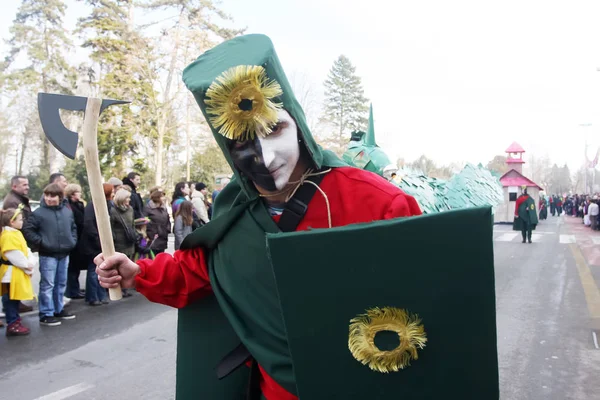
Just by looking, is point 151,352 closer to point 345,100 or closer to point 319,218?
point 319,218

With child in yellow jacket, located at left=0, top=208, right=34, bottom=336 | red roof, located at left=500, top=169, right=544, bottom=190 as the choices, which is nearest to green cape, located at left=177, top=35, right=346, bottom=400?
child in yellow jacket, located at left=0, top=208, right=34, bottom=336

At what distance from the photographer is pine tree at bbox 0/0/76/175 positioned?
3050 cm

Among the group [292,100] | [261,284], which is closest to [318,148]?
[292,100]

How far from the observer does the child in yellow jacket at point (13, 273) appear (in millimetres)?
5711

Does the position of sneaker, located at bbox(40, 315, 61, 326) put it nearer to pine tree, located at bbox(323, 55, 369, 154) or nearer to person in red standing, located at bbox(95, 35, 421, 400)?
person in red standing, located at bbox(95, 35, 421, 400)

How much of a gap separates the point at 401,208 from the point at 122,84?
23.8 metres

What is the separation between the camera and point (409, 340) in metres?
1.39

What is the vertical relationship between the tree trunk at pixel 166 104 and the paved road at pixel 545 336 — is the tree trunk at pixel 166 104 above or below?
above

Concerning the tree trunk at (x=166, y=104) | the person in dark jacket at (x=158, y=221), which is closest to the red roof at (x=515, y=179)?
the tree trunk at (x=166, y=104)

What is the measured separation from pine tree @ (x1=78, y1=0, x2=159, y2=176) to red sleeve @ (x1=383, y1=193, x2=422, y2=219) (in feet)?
74.2

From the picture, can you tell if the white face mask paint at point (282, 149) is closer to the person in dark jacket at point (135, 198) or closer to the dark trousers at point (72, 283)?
the dark trousers at point (72, 283)

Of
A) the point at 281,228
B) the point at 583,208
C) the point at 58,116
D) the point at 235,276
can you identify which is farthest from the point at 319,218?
the point at 583,208

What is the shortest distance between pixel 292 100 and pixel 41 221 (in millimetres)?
5250

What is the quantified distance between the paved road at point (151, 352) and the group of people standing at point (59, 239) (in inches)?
12.4
